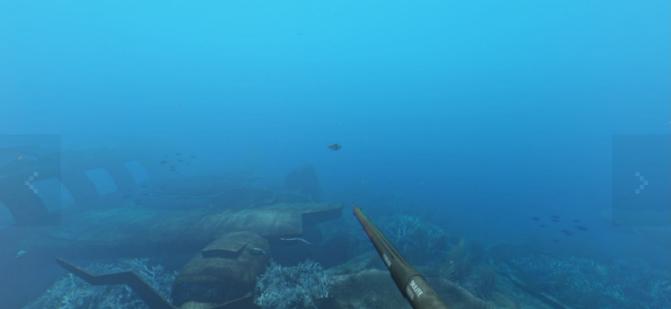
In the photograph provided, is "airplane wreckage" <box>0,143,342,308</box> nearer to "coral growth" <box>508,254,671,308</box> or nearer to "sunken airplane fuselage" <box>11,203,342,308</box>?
"sunken airplane fuselage" <box>11,203,342,308</box>

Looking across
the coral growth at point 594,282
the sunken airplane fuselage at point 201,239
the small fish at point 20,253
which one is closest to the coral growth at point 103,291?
the sunken airplane fuselage at point 201,239

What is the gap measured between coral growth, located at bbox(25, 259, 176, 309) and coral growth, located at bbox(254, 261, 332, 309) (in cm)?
319

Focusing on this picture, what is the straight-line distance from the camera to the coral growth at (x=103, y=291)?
10078 mm

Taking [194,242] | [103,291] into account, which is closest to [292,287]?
[194,242]

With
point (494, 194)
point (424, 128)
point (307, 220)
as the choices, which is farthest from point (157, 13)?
point (307, 220)

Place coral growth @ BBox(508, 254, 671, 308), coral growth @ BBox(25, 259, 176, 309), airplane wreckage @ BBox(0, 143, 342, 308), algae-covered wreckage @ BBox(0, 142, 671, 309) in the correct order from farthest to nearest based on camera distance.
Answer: coral growth @ BBox(508, 254, 671, 308) < coral growth @ BBox(25, 259, 176, 309) < airplane wreckage @ BBox(0, 143, 342, 308) < algae-covered wreckage @ BBox(0, 142, 671, 309)

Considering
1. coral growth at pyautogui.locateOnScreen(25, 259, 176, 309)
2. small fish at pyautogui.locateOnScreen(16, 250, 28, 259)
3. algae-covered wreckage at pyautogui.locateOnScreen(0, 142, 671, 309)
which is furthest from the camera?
small fish at pyautogui.locateOnScreen(16, 250, 28, 259)

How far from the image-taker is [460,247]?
1466 centimetres

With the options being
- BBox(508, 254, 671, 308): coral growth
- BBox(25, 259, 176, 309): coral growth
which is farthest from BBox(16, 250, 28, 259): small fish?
BBox(508, 254, 671, 308): coral growth

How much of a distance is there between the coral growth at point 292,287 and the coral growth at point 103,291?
3.19 meters

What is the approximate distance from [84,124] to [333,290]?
594ft

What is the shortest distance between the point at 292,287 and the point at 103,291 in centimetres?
728

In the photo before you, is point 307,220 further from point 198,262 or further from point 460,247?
point 460,247

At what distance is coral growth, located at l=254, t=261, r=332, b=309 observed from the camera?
7.84 metres
